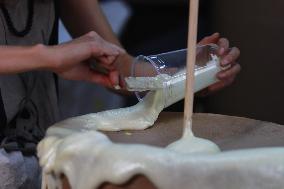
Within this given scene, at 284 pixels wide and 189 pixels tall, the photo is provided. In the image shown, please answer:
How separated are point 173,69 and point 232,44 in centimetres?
61

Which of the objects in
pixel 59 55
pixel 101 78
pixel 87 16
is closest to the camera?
pixel 59 55

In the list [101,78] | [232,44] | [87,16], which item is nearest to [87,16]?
[87,16]

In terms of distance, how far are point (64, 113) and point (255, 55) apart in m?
0.54

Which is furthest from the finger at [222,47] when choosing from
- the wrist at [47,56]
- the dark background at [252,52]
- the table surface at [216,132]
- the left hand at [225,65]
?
the dark background at [252,52]

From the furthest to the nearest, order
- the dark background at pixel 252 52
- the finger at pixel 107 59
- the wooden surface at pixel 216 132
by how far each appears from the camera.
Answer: the dark background at pixel 252 52 → the finger at pixel 107 59 → the wooden surface at pixel 216 132

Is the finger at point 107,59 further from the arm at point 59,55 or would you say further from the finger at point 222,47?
the finger at point 222,47

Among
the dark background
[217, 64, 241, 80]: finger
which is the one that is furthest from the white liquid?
the dark background

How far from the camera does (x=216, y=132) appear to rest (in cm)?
88

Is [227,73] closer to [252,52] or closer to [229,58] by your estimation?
[229,58]

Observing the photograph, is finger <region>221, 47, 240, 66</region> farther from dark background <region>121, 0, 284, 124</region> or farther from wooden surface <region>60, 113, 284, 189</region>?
dark background <region>121, 0, 284, 124</region>

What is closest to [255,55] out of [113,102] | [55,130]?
[113,102]

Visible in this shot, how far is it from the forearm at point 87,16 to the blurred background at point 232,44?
1.21 ft

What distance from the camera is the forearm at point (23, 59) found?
34.8 inches

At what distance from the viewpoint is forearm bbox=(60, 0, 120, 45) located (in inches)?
49.2
